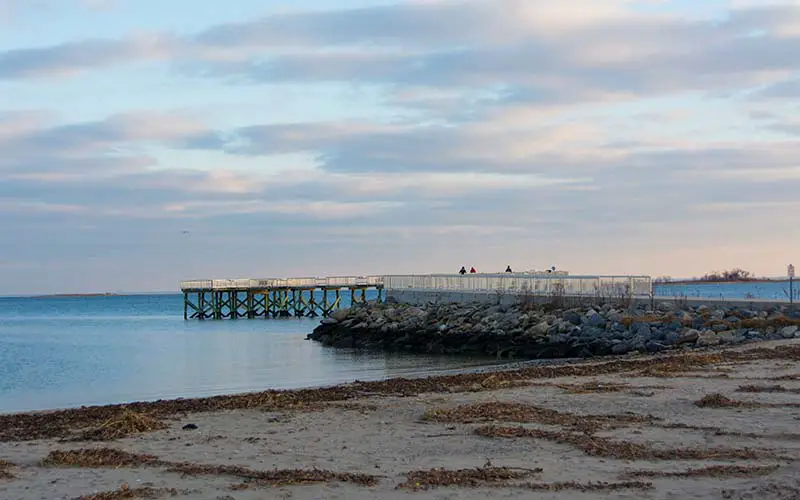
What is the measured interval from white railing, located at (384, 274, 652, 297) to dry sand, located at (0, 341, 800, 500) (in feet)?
83.0

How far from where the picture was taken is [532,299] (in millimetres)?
41219

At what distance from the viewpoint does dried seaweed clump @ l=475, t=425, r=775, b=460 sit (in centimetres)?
1027

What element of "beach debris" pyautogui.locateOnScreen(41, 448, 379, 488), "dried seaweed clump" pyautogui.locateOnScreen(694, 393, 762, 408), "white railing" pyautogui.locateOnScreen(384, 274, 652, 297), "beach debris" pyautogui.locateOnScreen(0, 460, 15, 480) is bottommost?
"beach debris" pyautogui.locateOnScreen(0, 460, 15, 480)

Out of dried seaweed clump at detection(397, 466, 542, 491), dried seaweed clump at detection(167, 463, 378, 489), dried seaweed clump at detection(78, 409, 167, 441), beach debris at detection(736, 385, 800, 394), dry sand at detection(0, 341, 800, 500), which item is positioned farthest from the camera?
beach debris at detection(736, 385, 800, 394)

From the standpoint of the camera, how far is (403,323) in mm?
42688

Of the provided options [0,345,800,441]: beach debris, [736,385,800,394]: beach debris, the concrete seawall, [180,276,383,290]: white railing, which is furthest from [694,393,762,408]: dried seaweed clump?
[180,276,383,290]: white railing

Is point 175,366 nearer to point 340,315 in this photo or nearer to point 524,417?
point 340,315

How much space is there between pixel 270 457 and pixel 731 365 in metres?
12.0

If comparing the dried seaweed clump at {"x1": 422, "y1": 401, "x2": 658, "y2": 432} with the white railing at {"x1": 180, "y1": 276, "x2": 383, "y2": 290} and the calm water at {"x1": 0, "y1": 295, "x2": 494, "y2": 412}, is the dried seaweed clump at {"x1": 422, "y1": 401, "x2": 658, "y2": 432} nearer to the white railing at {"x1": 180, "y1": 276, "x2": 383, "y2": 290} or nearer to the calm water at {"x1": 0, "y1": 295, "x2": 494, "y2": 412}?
the calm water at {"x1": 0, "y1": 295, "x2": 494, "y2": 412}

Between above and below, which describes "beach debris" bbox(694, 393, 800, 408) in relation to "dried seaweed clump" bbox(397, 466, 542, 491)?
above

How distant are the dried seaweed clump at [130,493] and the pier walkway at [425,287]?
32.2 m

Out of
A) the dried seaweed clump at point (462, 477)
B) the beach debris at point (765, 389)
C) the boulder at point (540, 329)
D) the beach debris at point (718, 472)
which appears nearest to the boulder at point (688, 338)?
the boulder at point (540, 329)

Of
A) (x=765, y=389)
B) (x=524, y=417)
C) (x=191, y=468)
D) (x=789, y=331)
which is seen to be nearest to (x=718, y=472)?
(x=524, y=417)

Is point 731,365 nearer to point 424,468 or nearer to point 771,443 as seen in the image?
point 771,443
